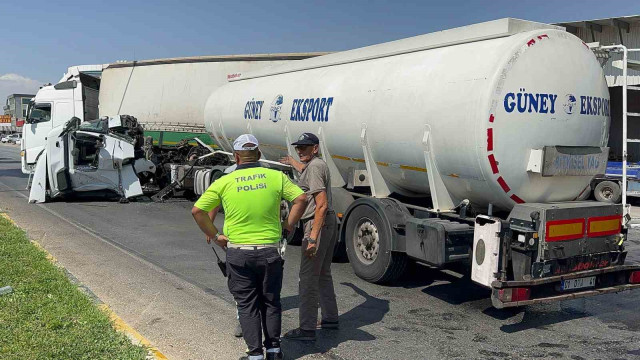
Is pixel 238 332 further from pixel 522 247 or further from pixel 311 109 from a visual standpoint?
pixel 311 109

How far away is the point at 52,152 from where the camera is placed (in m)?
13.5

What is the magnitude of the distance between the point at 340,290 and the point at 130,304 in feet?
7.86

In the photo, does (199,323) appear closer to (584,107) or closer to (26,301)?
(26,301)

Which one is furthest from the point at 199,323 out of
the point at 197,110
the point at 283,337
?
the point at 197,110

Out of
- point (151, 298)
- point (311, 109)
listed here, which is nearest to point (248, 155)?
point (151, 298)

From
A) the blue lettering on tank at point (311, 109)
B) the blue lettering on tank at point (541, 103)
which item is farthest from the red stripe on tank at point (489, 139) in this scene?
the blue lettering on tank at point (311, 109)

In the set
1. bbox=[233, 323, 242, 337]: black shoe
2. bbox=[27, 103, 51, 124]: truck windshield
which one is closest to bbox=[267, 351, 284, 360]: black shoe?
bbox=[233, 323, 242, 337]: black shoe

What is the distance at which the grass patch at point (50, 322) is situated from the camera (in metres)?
4.34

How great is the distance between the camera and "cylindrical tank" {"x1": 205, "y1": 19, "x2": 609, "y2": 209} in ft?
19.3

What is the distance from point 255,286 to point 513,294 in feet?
8.58

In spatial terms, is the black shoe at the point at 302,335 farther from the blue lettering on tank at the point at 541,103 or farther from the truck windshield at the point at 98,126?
the truck windshield at the point at 98,126

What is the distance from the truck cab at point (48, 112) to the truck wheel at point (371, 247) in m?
12.5

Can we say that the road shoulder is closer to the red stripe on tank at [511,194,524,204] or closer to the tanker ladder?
the red stripe on tank at [511,194,524,204]

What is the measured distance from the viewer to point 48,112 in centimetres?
1711
